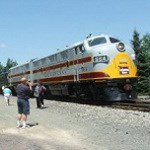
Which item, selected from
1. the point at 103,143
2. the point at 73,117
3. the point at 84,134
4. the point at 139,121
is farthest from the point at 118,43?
the point at 103,143

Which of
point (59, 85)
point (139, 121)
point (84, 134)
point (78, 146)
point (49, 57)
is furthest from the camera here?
point (49, 57)

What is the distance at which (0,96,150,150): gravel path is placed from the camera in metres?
11.9

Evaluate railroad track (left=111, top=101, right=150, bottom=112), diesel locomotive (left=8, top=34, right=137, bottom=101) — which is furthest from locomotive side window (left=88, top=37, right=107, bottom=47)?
railroad track (left=111, top=101, right=150, bottom=112)

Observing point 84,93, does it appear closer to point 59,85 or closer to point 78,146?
point 59,85

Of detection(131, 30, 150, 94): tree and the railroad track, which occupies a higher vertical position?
detection(131, 30, 150, 94): tree

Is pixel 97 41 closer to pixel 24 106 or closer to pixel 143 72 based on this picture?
pixel 24 106

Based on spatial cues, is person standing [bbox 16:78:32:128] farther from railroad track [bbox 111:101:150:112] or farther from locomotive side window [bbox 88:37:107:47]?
locomotive side window [bbox 88:37:107:47]

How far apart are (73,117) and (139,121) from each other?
3.77 m

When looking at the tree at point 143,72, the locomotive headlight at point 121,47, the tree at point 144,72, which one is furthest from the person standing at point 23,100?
the tree at point 144,72

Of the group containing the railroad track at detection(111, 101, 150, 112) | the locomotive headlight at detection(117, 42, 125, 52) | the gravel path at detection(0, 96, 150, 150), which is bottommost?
the gravel path at detection(0, 96, 150, 150)

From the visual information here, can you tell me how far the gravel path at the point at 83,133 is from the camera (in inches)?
470

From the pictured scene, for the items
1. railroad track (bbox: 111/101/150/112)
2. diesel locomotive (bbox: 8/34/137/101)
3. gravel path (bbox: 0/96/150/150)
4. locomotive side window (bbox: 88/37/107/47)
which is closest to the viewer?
gravel path (bbox: 0/96/150/150)

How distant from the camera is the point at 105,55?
25391 millimetres

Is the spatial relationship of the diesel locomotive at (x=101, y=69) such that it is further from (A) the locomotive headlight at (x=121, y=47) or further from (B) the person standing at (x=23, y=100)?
(B) the person standing at (x=23, y=100)
